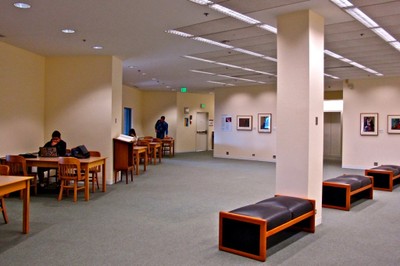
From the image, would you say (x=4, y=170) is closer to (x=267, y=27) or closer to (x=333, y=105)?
(x=267, y=27)

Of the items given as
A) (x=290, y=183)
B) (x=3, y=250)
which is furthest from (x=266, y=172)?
(x=3, y=250)

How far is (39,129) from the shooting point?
A: 29.2 ft

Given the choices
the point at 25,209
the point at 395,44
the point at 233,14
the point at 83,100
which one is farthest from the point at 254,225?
the point at 83,100

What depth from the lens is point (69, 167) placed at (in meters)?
6.93

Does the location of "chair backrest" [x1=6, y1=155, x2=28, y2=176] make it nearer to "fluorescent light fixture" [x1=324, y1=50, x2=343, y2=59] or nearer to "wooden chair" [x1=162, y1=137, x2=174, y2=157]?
"fluorescent light fixture" [x1=324, y1=50, x2=343, y2=59]

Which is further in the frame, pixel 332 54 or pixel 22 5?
pixel 332 54

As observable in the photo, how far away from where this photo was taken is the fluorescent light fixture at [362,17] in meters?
5.20

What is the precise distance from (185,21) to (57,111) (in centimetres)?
476

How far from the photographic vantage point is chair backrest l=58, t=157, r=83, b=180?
674cm

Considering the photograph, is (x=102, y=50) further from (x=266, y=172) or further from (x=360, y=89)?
(x=360, y=89)

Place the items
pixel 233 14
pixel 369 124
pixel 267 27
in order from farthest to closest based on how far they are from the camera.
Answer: pixel 369 124 < pixel 267 27 < pixel 233 14

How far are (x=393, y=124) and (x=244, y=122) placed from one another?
5.67m

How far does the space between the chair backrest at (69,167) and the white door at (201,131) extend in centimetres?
1209

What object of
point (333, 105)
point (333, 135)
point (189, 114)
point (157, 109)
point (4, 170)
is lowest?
point (4, 170)
